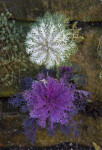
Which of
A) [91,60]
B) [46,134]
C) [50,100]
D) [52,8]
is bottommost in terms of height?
[46,134]

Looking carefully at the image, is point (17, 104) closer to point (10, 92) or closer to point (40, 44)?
point (10, 92)

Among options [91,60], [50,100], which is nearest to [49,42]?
[50,100]

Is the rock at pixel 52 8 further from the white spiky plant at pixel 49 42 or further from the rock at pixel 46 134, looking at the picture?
the rock at pixel 46 134

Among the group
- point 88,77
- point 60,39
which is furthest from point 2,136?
point 60,39

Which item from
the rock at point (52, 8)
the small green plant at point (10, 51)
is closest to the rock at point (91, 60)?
the rock at point (52, 8)

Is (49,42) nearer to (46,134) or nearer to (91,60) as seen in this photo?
(91,60)

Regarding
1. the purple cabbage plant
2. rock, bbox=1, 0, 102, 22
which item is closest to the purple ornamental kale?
the purple cabbage plant
